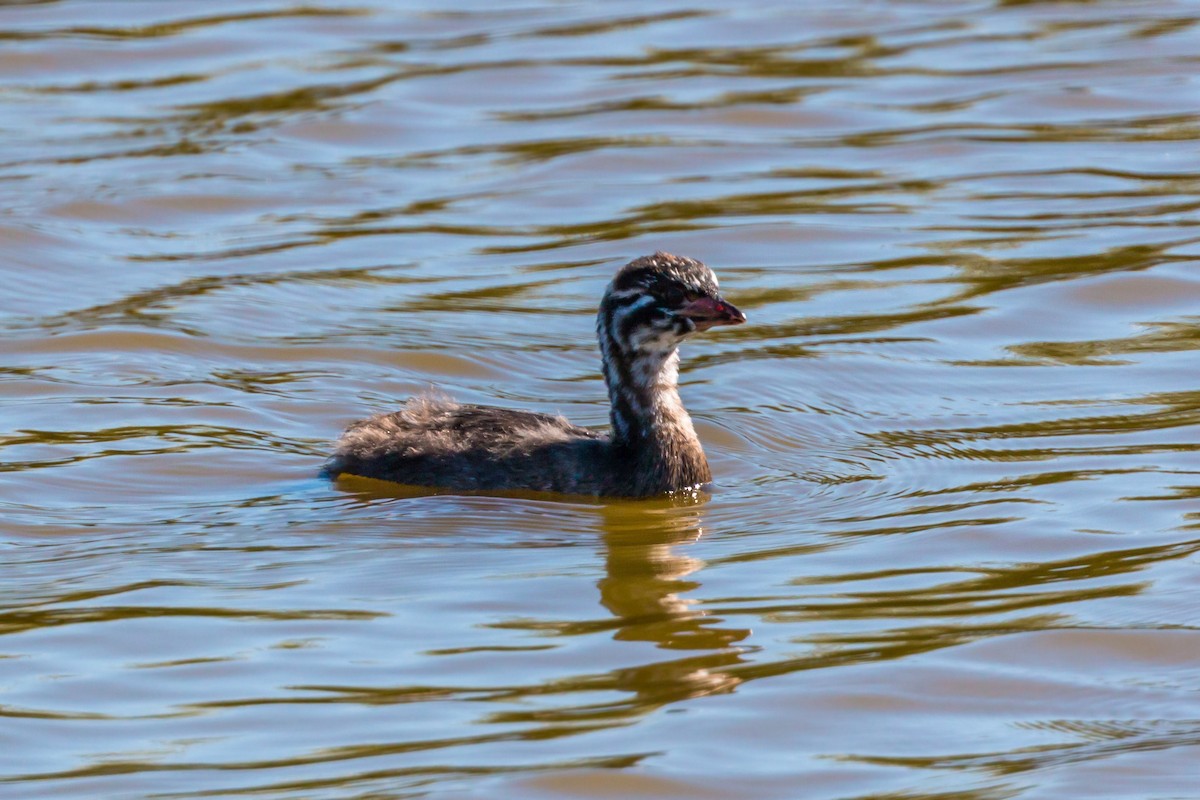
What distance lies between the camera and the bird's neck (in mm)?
11797

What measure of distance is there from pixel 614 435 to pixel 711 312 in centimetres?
103

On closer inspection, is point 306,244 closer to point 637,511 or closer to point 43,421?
point 43,421

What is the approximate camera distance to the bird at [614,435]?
11680 millimetres

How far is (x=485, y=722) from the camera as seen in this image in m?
8.12

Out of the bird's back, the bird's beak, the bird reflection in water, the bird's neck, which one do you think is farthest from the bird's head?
the bird reflection in water

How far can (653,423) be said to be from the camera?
11.9 metres

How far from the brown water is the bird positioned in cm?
22

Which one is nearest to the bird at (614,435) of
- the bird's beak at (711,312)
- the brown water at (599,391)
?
the bird's beak at (711,312)

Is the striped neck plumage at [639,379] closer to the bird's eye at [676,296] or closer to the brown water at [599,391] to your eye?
the bird's eye at [676,296]

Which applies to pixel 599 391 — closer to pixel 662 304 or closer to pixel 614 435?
pixel 614 435

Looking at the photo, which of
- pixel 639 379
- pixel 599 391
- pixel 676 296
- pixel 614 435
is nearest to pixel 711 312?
pixel 676 296

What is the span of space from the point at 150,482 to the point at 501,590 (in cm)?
307

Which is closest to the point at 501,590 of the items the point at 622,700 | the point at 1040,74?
the point at 622,700

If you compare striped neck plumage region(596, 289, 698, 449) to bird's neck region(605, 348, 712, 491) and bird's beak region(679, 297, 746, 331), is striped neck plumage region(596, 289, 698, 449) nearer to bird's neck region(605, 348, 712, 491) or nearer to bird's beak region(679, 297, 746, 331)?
bird's neck region(605, 348, 712, 491)
